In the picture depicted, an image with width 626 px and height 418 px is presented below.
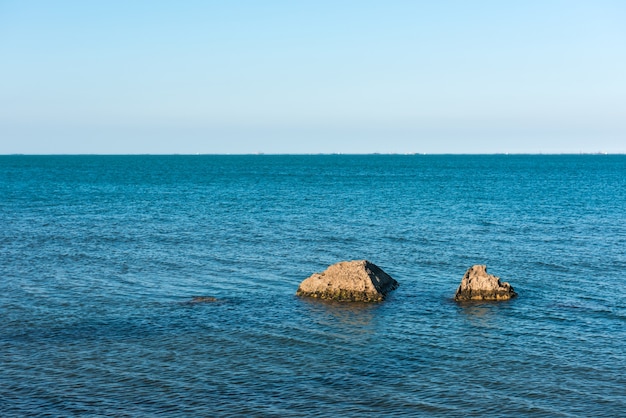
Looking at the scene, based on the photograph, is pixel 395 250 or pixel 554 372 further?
pixel 395 250

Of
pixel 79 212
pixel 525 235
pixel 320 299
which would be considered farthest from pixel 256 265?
pixel 79 212

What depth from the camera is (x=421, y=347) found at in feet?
104

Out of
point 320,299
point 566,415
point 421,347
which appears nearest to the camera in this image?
point 566,415

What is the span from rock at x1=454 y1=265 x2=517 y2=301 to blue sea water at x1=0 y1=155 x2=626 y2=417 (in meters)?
0.85

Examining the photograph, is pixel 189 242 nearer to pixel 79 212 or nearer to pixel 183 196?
pixel 79 212

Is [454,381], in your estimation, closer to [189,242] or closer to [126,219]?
[189,242]

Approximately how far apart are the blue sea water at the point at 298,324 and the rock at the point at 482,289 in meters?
0.85

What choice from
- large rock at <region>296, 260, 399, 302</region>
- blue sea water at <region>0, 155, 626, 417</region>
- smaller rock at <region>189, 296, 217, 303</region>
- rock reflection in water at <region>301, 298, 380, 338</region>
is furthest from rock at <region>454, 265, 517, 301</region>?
smaller rock at <region>189, 296, 217, 303</region>

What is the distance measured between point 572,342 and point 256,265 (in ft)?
85.9

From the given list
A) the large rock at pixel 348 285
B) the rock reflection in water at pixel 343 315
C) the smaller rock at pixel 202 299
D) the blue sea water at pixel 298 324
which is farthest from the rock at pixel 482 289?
the smaller rock at pixel 202 299

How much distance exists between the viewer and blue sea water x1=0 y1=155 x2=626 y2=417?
25.8 meters

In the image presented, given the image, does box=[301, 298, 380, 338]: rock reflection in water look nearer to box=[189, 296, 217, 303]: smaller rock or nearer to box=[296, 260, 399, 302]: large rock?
box=[296, 260, 399, 302]: large rock

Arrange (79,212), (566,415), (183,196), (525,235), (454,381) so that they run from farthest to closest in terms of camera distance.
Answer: (183,196)
(79,212)
(525,235)
(454,381)
(566,415)

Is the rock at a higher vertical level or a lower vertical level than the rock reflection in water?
higher
